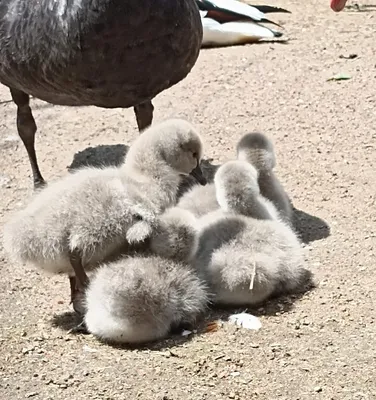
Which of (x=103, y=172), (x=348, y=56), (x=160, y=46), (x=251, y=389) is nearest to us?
(x=251, y=389)

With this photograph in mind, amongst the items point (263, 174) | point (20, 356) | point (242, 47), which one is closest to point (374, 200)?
point (263, 174)

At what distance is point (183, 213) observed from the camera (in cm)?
319

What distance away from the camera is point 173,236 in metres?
3.11

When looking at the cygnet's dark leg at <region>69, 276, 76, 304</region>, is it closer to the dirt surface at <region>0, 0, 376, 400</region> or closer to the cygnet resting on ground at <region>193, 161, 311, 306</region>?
the dirt surface at <region>0, 0, 376, 400</region>

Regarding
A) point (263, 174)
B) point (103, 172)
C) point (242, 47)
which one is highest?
point (103, 172)

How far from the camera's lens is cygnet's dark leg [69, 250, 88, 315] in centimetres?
317

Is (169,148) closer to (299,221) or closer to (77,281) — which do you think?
(77,281)

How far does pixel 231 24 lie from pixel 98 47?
101 inches

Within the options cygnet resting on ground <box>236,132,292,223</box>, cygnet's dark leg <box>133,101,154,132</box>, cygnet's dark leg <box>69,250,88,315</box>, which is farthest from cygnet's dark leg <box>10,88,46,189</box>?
cygnet's dark leg <box>69,250,88,315</box>

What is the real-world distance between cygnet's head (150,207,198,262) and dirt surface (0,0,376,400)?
28 cm

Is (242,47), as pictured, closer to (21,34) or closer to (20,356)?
(21,34)

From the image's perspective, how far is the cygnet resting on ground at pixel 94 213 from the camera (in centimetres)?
311

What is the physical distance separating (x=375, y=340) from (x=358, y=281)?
42 cm

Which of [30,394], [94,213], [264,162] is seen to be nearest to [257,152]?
[264,162]
